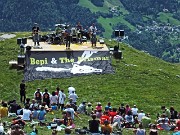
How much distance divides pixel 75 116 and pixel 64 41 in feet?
89.2

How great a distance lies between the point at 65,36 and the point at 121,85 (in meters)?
12.6

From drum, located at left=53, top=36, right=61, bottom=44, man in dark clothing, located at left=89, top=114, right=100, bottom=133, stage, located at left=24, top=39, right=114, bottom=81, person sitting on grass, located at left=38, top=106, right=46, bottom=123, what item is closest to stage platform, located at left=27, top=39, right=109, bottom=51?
stage, located at left=24, top=39, right=114, bottom=81

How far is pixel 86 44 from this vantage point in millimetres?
73062

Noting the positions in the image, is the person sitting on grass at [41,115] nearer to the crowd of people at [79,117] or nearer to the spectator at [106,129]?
the crowd of people at [79,117]

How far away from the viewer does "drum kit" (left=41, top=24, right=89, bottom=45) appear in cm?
7177

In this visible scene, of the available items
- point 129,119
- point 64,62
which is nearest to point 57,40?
point 64,62

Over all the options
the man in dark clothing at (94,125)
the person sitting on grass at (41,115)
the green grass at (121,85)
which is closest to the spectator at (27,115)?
the person sitting on grass at (41,115)

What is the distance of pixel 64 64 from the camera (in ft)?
210

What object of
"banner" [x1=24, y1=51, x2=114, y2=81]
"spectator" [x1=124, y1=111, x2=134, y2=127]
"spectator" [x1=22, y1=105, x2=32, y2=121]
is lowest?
"spectator" [x1=124, y1=111, x2=134, y2=127]

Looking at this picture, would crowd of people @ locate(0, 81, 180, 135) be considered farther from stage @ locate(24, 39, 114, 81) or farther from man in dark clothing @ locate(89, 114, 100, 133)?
stage @ locate(24, 39, 114, 81)

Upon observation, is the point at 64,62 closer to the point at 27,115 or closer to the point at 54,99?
the point at 54,99

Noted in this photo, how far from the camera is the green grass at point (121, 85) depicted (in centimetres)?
5694

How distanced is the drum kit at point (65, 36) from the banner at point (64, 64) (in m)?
4.66

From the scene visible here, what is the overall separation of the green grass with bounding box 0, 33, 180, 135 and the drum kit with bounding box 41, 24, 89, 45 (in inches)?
204
